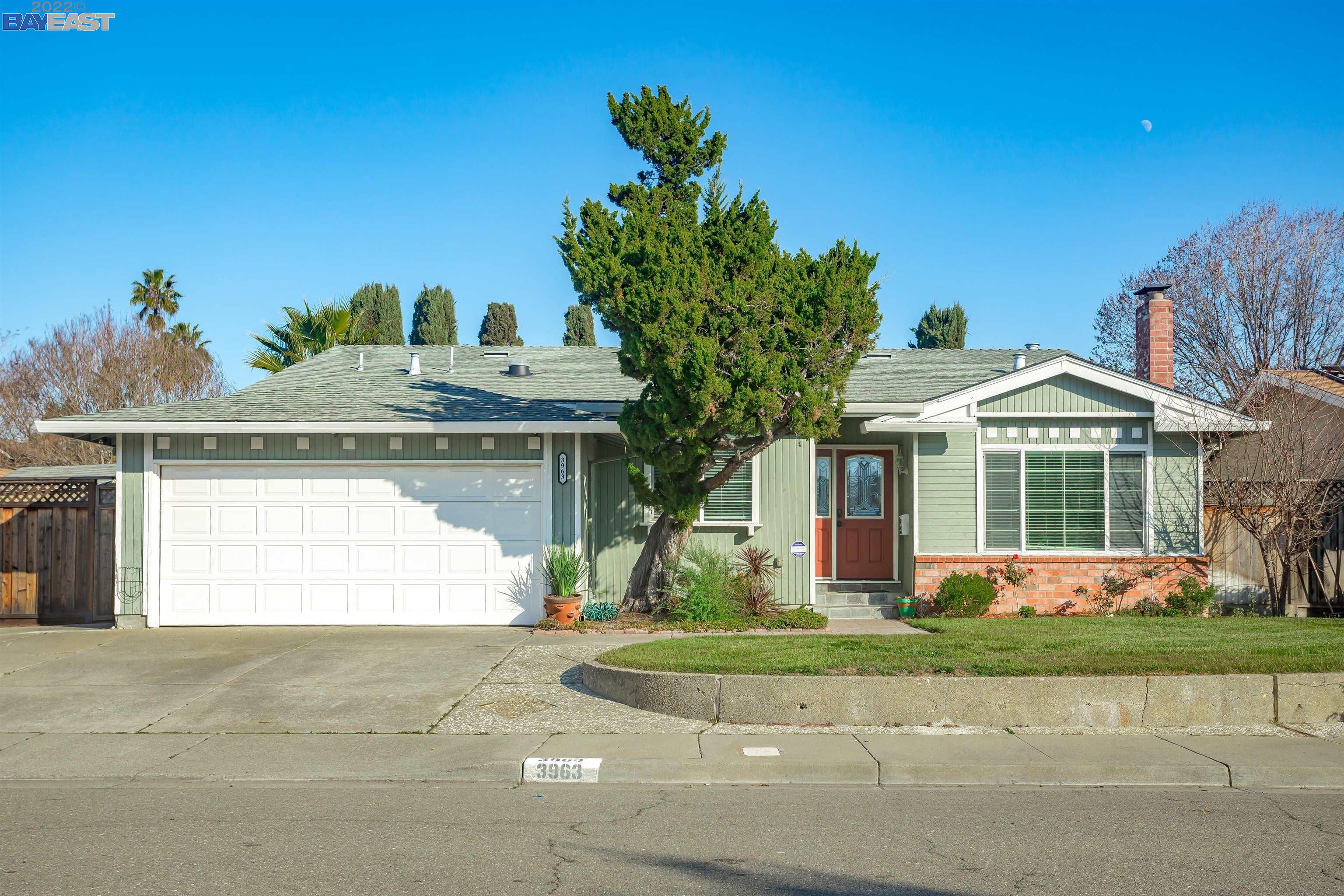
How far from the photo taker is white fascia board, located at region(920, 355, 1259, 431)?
13.8m

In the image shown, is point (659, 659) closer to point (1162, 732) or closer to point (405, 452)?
point (1162, 732)

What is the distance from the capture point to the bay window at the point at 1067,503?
14.0m

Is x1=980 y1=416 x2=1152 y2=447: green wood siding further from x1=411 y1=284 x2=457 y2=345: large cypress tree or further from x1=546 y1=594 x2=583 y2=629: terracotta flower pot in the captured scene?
x1=411 y1=284 x2=457 y2=345: large cypress tree

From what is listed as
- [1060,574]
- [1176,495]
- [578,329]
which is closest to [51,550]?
[1060,574]

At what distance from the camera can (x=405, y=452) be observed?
13125 mm

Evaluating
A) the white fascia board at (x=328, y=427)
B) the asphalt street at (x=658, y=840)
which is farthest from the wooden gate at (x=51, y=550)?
the asphalt street at (x=658, y=840)

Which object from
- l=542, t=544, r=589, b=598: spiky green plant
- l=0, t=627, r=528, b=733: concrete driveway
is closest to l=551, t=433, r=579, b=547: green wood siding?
l=542, t=544, r=589, b=598: spiky green plant

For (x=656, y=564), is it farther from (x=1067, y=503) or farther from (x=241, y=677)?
(x=1067, y=503)

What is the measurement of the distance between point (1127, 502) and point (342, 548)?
11.1 m

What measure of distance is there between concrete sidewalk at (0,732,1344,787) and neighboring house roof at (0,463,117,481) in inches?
331

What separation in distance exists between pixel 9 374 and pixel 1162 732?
3232 cm

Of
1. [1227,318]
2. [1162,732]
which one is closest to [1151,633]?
[1162,732]

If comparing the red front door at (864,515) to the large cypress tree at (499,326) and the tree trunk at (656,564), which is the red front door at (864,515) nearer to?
the tree trunk at (656,564)

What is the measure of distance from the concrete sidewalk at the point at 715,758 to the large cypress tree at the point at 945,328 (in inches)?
1186
